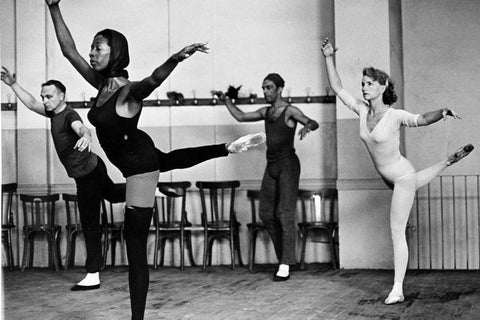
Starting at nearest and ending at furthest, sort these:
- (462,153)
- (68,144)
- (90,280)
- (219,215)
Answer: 1. (462,153)
2. (68,144)
3. (90,280)
4. (219,215)

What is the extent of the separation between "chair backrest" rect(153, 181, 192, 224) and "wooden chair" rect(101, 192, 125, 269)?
434 millimetres

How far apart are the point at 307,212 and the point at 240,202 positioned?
75 centimetres

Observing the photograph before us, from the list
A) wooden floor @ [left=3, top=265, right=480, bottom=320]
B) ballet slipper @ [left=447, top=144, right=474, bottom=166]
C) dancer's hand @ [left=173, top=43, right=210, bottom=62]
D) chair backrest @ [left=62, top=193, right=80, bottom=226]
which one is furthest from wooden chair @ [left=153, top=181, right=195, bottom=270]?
dancer's hand @ [left=173, top=43, right=210, bottom=62]

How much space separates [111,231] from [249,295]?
2552mm

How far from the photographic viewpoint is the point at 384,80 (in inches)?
189

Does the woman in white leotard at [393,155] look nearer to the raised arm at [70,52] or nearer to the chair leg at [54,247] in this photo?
the raised arm at [70,52]

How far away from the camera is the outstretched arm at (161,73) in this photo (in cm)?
305

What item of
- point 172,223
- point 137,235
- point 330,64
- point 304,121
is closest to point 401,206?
point 330,64

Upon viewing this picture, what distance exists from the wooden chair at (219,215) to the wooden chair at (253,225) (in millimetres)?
178

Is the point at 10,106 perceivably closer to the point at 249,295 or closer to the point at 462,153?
the point at 249,295

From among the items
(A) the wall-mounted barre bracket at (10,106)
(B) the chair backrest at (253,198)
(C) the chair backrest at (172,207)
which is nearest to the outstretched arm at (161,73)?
(C) the chair backrest at (172,207)

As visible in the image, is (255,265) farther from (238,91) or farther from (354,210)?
(238,91)

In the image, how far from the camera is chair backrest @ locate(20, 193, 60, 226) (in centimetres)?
731

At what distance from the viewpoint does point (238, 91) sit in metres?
7.72
